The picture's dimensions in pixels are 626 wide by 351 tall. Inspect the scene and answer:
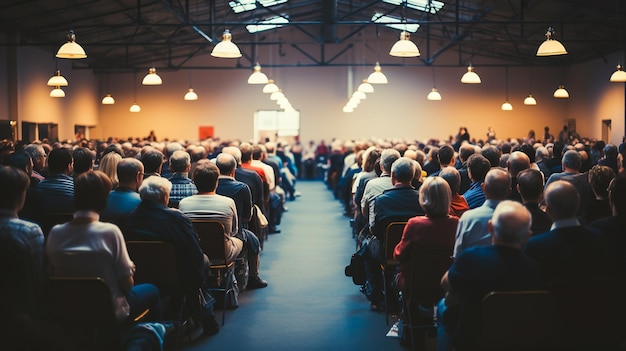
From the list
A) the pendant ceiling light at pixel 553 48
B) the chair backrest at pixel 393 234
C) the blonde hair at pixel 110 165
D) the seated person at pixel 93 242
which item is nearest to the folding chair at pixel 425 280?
the chair backrest at pixel 393 234

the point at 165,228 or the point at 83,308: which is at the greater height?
the point at 165,228

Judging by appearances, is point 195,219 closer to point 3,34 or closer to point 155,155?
point 155,155

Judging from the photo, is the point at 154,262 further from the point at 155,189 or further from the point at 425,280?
the point at 425,280

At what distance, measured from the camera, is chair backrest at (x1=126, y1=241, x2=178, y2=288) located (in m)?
4.93

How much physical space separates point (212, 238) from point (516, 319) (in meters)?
3.01

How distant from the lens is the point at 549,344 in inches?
147

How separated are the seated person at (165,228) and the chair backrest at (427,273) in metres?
1.47

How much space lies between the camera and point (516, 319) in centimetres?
362

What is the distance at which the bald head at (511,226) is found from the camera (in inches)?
148

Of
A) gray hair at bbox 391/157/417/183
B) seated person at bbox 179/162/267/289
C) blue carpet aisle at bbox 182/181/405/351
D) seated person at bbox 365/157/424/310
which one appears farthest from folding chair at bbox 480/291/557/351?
seated person at bbox 179/162/267/289

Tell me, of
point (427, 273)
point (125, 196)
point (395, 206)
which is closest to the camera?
point (427, 273)

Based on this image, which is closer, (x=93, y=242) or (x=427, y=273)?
(x=93, y=242)

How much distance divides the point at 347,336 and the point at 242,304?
4.84 ft

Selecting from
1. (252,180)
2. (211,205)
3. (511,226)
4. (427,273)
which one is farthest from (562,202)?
(252,180)
